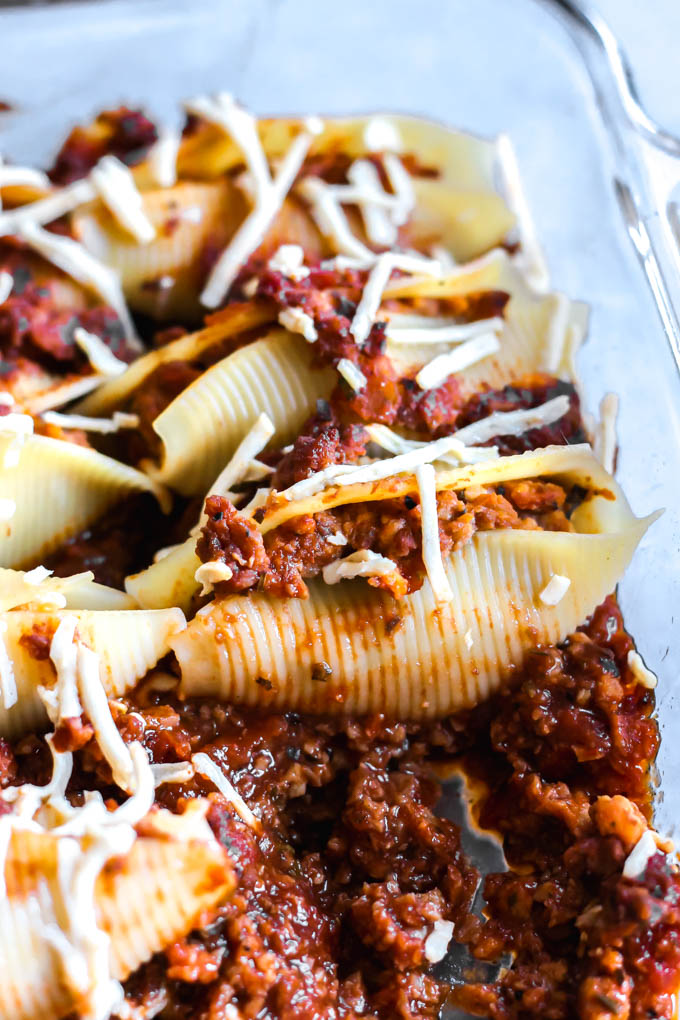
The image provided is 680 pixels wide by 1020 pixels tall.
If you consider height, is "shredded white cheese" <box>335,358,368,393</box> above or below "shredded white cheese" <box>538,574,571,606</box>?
above

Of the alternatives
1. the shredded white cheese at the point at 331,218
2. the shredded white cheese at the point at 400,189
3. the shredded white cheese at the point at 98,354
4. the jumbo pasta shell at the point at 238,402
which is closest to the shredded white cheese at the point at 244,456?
the jumbo pasta shell at the point at 238,402

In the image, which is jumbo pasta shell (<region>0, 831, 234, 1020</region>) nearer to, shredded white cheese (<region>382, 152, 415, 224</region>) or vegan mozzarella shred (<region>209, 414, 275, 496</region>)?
vegan mozzarella shred (<region>209, 414, 275, 496</region>)

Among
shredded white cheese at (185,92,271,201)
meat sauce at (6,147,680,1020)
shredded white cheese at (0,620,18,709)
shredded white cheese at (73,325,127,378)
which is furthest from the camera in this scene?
shredded white cheese at (185,92,271,201)

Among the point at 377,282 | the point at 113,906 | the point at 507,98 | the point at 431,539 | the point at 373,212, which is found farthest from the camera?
the point at 507,98

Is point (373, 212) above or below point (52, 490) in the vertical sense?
above

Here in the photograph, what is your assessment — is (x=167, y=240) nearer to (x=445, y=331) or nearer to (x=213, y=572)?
(x=445, y=331)

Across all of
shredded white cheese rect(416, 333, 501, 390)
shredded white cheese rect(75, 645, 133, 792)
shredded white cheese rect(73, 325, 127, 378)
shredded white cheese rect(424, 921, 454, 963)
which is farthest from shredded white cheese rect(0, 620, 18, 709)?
shredded white cheese rect(416, 333, 501, 390)

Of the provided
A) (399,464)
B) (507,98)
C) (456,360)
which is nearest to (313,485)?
(399,464)

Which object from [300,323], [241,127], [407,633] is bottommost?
[407,633]
